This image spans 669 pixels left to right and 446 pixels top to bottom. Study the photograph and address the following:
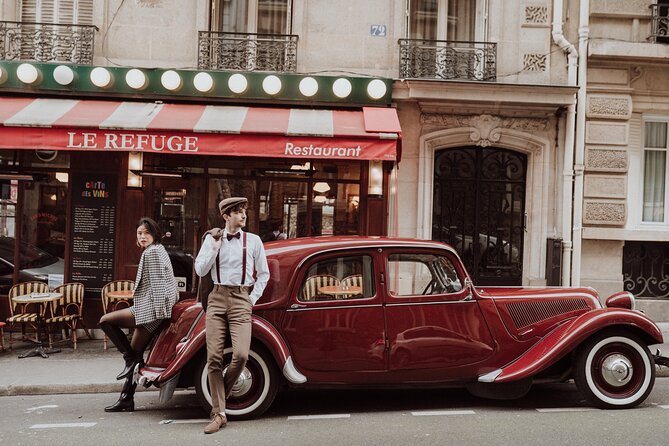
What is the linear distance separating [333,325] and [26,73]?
21.9 feet

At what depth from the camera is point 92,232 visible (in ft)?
30.6

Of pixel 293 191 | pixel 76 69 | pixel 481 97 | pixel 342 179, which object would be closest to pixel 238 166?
pixel 293 191

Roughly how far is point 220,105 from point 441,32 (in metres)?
3.95

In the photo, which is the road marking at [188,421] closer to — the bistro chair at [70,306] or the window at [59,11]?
the bistro chair at [70,306]

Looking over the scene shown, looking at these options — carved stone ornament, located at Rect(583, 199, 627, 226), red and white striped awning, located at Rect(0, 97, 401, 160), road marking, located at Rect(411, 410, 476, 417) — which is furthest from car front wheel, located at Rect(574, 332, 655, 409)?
carved stone ornament, located at Rect(583, 199, 627, 226)

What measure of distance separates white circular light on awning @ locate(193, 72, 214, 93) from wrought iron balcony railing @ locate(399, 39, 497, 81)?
3093mm

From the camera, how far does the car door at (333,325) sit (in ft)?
17.3

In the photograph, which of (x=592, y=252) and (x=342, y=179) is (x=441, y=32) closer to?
(x=342, y=179)

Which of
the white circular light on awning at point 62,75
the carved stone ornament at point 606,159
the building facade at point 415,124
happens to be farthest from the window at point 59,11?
the carved stone ornament at point 606,159

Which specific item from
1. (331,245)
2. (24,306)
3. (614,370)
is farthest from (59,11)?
(614,370)

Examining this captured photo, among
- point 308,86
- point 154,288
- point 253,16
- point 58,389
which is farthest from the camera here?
point 253,16

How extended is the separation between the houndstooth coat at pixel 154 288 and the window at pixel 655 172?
857 centimetres

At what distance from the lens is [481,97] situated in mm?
9633

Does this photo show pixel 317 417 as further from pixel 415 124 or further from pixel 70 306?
pixel 415 124
